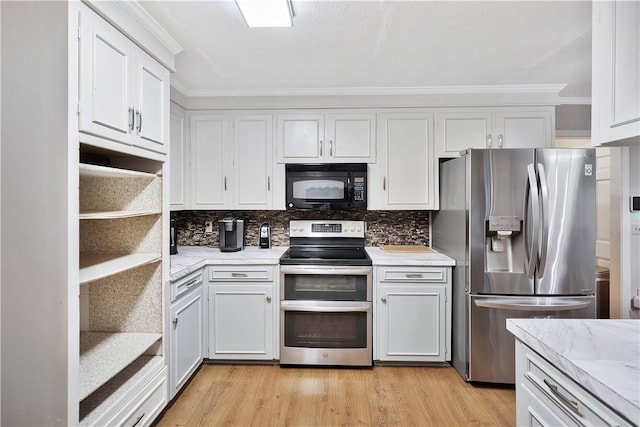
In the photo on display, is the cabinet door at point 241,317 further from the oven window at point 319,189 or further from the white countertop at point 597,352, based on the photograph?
the white countertop at point 597,352

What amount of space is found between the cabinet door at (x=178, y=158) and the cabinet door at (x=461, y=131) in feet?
7.36

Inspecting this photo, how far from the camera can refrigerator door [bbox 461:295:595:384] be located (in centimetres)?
237

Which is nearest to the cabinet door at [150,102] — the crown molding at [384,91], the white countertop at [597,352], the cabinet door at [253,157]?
the crown molding at [384,91]

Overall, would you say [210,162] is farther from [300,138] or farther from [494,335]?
[494,335]

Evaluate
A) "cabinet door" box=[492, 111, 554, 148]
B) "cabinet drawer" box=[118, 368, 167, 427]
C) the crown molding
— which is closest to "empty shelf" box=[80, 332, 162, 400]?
"cabinet drawer" box=[118, 368, 167, 427]

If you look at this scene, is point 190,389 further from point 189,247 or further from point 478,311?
point 478,311

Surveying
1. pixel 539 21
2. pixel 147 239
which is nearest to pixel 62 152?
pixel 147 239

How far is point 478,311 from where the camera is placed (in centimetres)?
242

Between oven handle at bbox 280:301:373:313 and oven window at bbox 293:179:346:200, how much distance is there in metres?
0.90

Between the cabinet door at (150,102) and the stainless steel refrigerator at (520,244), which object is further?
the stainless steel refrigerator at (520,244)

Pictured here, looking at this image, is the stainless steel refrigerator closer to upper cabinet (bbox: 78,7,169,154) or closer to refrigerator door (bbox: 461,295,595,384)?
refrigerator door (bbox: 461,295,595,384)

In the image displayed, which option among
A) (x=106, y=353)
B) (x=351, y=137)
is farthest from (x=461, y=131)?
(x=106, y=353)

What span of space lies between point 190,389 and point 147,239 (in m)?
1.17

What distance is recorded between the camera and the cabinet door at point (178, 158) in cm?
281
